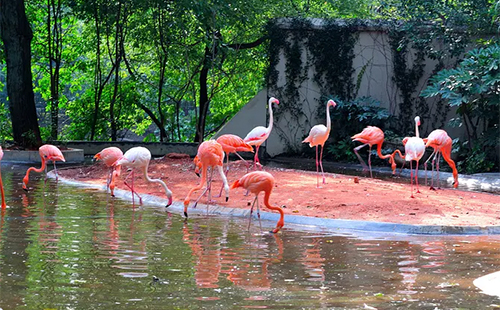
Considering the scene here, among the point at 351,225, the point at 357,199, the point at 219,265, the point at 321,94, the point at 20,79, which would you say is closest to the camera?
the point at 219,265

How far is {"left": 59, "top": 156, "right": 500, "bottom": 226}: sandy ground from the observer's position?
10117 mm

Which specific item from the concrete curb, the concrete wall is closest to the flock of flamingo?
the concrete curb

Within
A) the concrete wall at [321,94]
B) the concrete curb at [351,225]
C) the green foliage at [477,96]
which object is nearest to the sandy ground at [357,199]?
the concrete curb at [351,225]

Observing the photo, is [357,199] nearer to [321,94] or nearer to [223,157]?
[223,157]

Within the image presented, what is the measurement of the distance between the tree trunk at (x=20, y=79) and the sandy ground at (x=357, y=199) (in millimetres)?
6524

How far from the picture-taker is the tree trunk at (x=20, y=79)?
20797 mm

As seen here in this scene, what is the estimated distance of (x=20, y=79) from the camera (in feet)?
68.7

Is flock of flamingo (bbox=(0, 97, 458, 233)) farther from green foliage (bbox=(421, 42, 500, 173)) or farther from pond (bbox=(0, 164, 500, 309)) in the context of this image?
green foliage (bbox=(421, 42, 500, 173))

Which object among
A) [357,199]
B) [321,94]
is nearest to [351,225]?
[357,199]

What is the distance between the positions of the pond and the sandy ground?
0.98 metres

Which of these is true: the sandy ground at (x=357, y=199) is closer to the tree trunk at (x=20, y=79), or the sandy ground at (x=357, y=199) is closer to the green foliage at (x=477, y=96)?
the green foliage at (x=477, y=96)

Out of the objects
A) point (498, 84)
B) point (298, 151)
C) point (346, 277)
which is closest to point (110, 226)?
point (346, 277)

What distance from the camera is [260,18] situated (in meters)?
24.1

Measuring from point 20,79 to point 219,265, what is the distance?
1563cm
